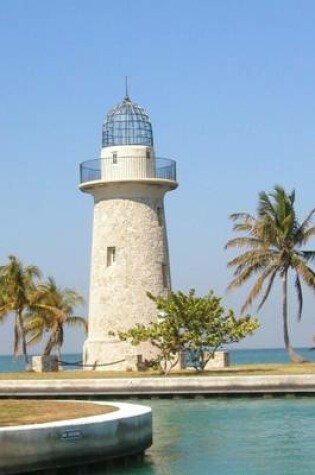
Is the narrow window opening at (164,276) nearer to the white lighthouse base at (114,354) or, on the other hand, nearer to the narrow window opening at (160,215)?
the narrow window opening at (160,215)

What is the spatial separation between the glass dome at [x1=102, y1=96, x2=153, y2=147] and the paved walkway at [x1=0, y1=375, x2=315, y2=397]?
13810 mm

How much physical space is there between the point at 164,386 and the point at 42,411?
13.5 metres

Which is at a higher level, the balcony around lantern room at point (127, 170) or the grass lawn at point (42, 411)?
the balcony around lantern room at point (127, 170)

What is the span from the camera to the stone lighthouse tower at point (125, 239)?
148ft

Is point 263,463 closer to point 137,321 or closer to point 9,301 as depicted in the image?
point 137,321

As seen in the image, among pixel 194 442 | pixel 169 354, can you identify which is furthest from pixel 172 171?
pixel 194 442

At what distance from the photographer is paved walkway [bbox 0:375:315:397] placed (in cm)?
3384

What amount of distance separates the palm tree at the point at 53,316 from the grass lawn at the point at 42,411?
29.1 meters

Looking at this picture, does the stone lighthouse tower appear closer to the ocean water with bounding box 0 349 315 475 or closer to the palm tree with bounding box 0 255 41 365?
the palm tree with bounding box 0 255 41 365

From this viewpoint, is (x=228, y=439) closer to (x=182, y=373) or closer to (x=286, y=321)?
(x=182, y=373)

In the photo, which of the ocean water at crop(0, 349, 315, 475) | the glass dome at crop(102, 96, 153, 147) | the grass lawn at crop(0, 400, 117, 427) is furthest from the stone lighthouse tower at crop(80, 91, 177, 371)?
the grass lawn at crop(0, 400, 117, 427)

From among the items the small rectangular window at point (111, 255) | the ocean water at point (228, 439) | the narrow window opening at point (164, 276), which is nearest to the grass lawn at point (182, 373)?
the narrow window opening at point (164, 276)

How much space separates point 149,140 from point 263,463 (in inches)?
1083

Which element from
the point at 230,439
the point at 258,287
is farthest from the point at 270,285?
the point at 230,439
